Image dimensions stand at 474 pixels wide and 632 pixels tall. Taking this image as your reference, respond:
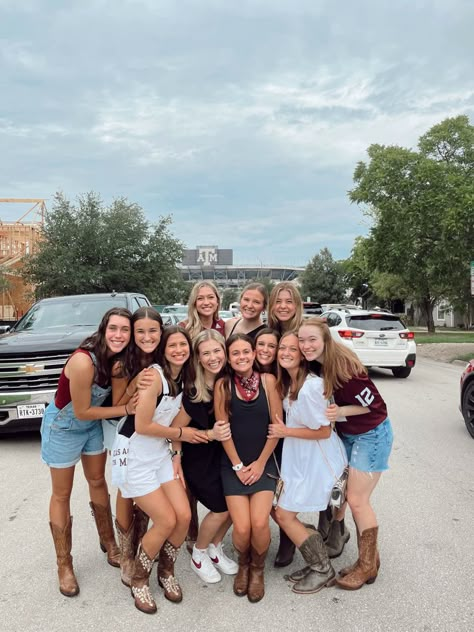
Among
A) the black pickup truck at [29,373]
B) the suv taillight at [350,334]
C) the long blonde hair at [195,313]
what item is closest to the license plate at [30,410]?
the black pickup truck at [29,373]

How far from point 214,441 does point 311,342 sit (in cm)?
85

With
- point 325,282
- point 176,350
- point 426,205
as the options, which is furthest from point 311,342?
point 325,282

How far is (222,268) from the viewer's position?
438 feet

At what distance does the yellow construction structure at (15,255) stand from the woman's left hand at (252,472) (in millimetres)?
21965

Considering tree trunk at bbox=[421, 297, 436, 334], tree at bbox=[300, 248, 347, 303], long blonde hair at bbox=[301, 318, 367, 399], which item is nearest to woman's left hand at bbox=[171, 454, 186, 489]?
long blonde hair at bbox=[301, 318, 367, 399]

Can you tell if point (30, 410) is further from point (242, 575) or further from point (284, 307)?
point (242, 575)

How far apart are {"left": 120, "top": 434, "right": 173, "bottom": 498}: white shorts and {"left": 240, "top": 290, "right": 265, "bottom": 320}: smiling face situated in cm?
149

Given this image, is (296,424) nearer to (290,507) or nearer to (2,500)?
(290,507)

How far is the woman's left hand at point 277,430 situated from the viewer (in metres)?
3.12

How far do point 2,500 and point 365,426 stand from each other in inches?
130

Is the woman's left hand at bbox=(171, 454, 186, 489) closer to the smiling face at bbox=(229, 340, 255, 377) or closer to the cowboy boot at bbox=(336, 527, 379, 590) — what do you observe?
the smiling face at bbox=(229, 340, 255, 377)

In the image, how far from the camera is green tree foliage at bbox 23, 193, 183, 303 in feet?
69.9

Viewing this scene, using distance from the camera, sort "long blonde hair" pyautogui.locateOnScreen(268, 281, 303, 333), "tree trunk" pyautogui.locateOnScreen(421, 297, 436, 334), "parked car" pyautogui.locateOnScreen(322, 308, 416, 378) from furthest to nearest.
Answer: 1. "tree trunk" pyautogui.locateOnScreen(421, 297, 436, 334)
2. "parked car" pyautogui.locateOnScreen(322, 308, 416, 378)
3. "long blonde hair" pyautogui.locateOnScreen(268, 281, 303, 333)

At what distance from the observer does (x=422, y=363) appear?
52.1 feet
